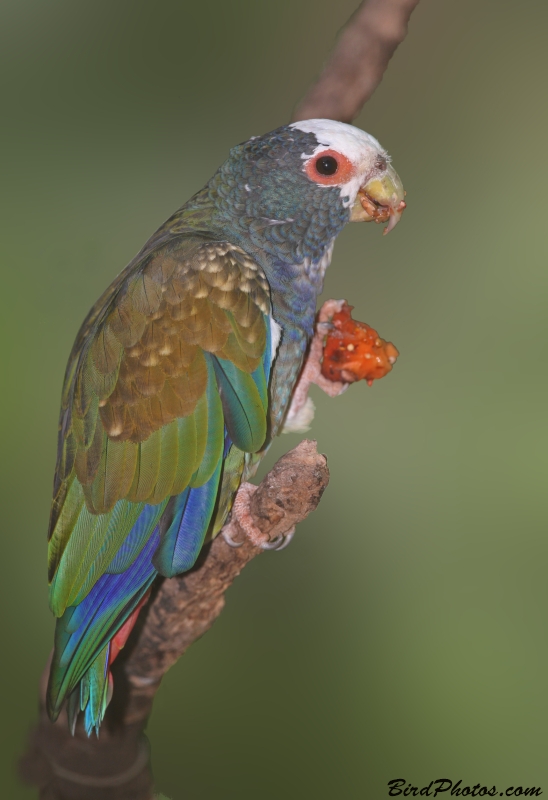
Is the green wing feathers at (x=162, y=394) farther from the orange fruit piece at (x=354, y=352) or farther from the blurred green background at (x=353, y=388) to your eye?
the blurred green background at (x=353, y=388)

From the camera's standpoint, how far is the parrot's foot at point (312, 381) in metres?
1.08

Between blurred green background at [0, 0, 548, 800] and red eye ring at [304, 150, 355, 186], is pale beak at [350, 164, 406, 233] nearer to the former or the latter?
red eye ring at [304, 150, 355, 186]

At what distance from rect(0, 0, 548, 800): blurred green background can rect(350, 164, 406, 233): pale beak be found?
0.24 m

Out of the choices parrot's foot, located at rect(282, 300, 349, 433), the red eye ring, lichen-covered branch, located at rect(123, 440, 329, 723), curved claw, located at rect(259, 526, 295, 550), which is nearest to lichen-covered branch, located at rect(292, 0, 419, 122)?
the red eye ring

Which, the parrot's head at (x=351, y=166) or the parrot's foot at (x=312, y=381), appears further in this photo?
the parrot's foot at (x=312, y=381)

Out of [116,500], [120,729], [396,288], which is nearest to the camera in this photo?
[116,500]

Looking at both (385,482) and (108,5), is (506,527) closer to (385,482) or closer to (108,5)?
(385,482)

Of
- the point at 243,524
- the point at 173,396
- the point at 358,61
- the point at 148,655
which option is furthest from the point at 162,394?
A: the point at 358,61

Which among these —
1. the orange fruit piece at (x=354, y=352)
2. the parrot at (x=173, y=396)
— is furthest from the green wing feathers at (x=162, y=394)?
the orange fruit piece at (x=354, y=352)

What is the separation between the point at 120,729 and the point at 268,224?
2.86 ft

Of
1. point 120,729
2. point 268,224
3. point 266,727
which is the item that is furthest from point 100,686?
point 268,224

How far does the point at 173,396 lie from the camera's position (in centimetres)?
80

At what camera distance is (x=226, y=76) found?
1.13m

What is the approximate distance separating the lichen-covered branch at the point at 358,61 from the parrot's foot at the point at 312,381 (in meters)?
0.32
